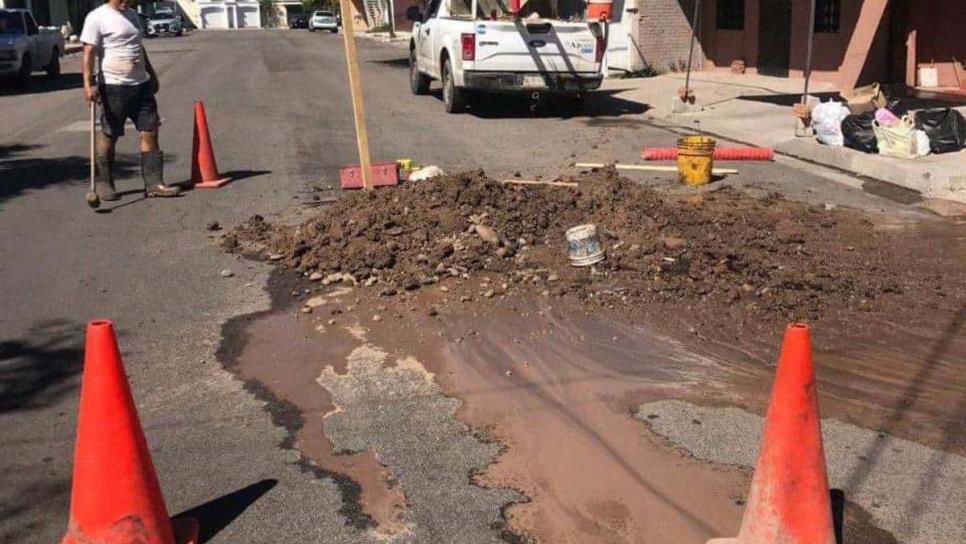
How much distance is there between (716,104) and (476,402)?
1308 centimetres

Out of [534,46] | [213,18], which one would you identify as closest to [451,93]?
[534,46]

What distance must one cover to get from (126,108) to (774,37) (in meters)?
15.5

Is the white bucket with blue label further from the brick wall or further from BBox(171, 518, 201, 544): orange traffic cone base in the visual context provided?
the brick wall

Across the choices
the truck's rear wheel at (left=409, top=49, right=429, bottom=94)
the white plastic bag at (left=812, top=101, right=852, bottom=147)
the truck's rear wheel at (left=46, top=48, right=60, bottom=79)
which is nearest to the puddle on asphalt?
the white plastic bag at (left=812, top=101, right=852, bottom=147)

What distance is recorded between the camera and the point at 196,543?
3.79 m

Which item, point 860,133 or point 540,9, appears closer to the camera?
point 860,133

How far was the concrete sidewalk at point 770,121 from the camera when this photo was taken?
10266 millimetres

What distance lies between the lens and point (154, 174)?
984 cm

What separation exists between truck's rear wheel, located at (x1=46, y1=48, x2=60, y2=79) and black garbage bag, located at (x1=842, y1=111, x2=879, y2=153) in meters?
22.5

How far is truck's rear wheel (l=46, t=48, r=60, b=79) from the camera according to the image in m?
27.2

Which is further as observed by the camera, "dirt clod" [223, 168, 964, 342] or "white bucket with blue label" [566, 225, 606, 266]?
"white bucket with blue label" [566, 225, 606, 266]

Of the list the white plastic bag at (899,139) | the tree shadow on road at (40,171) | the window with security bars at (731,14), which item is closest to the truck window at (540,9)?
the white plastic bag at (899,139)

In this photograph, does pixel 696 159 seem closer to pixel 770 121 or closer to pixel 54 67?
pixel 770 121

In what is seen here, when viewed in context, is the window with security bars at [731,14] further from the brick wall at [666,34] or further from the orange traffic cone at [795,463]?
the orange traffic cone at [795,463]
